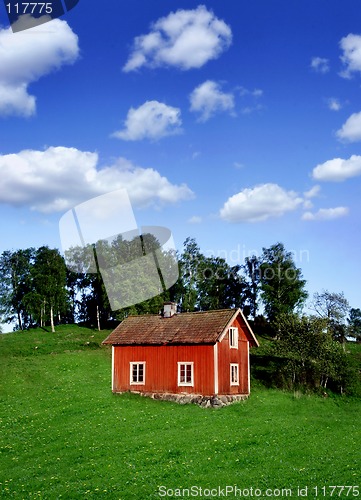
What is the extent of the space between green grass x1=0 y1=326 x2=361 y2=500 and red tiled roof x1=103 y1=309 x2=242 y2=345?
405cm

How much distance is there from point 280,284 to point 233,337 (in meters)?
36.3

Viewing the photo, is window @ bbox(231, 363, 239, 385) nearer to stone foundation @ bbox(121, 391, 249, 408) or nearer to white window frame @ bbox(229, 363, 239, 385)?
white window frame @ bbox(229, 363, 239, 385)

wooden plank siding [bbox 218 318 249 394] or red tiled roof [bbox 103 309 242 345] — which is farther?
red tiled roof [bbox 103 309 242 345]

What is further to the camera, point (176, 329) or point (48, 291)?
point (48, 291)

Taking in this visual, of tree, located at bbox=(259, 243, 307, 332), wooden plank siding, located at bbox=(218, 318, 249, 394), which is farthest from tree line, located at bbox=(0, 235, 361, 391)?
wooden plank siding, located at bbox=(218, 318, 249, 394)

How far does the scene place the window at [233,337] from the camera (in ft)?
121

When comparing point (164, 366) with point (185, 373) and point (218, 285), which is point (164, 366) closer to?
point (185, 373)

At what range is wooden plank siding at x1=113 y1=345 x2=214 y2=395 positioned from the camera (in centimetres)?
3381

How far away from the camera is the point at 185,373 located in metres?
34.4

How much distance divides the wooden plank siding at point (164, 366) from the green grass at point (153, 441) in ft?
5.10

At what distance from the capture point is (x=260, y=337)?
7069cm

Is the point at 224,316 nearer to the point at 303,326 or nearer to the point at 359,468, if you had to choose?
the point at 303,326

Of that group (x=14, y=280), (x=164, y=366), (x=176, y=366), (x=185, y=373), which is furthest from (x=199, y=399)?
(x=14, y=280)

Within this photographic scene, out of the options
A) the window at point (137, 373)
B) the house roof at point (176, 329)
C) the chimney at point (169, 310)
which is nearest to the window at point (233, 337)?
the house roof at point (176, 329)
